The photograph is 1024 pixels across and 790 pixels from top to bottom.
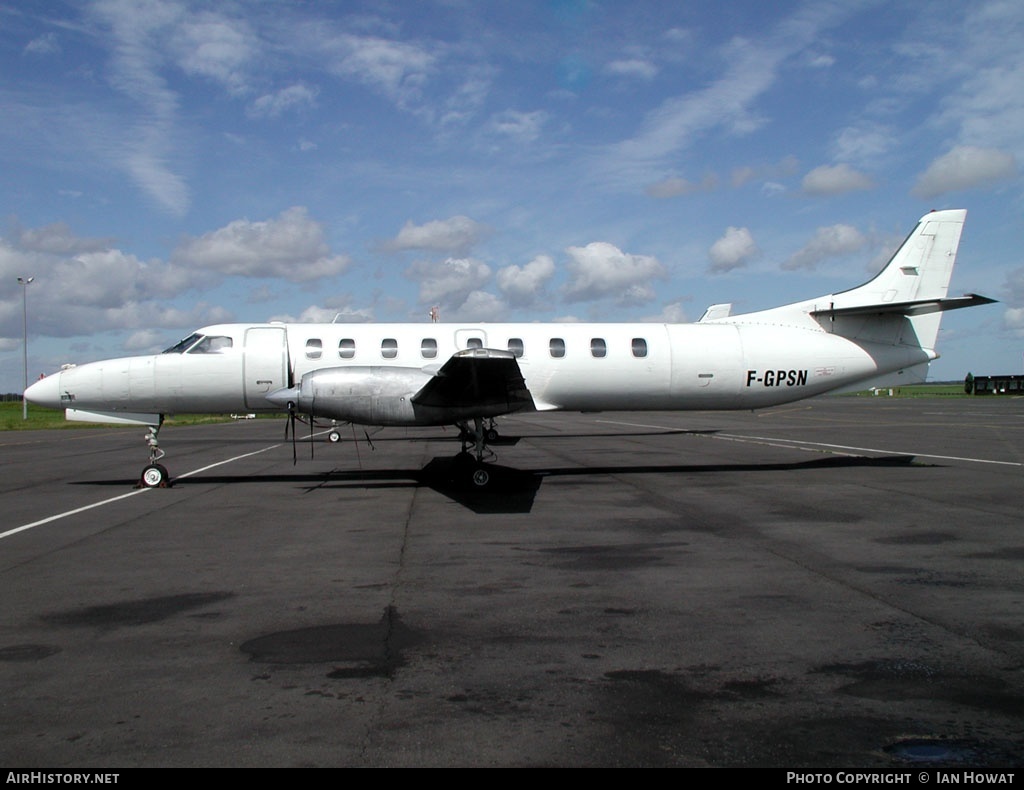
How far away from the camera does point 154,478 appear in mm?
15922

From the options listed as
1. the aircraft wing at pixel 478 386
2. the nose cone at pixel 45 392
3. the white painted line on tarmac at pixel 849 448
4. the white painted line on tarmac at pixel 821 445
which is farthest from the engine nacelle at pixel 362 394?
the white painted line on tarmac at pixel 849 448

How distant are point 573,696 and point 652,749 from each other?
33.2 inches

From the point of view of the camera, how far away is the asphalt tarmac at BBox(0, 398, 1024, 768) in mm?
4223

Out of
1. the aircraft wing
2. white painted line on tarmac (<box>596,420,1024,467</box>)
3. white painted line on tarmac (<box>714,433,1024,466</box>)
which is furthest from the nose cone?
white painted line on tarmac (<box>714,433,1024,466</box>)

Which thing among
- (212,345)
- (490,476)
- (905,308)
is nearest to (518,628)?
(490,476)

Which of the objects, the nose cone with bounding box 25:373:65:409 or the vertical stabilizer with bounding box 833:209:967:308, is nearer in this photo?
the nose cone with bounding box 25:373:65:409

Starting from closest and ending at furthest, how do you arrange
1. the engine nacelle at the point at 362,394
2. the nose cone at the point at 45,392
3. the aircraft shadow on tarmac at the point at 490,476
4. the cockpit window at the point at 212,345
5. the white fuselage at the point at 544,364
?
1. the engine nacelle at the point at 362,394
2. the aircraft shadow on tarmac at the point at 490,476
3. the nose cone at the point at 45,392
4. the white fuselage at the point at 544,364
5. the cockpit window at the point at 212,345

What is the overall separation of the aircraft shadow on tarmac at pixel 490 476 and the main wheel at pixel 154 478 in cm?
46

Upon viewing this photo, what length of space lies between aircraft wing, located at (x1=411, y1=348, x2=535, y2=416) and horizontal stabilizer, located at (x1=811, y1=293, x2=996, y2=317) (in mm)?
7766

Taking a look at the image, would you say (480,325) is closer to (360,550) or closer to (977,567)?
(360,550)

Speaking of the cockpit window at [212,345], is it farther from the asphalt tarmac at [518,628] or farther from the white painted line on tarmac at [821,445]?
the white painted line on tarmac at [821,445]

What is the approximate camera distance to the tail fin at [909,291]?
18516mm

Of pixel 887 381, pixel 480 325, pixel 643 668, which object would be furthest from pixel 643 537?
pixel 887 381

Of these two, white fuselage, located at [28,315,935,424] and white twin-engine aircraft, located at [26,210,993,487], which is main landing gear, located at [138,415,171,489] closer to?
white twin-engine aircraft, located at [26,210,993,487]
